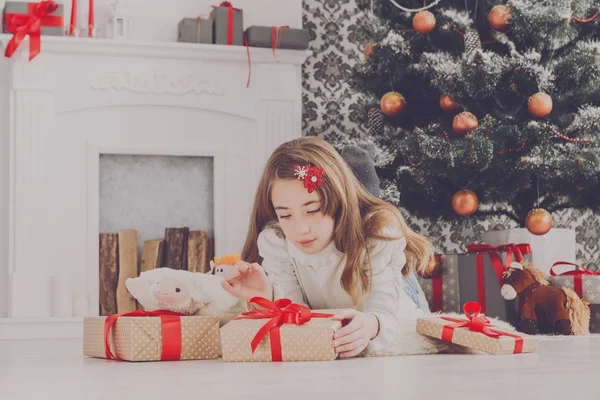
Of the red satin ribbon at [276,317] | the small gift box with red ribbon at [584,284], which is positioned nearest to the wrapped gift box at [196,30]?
the small gift box with red ribbon at [584,284]

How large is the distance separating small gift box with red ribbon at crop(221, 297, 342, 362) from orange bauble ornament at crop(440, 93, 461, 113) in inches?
78.8

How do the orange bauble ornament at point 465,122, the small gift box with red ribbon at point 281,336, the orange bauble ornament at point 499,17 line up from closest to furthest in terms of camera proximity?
the small gift box with red ribbon at point 281,336, the orange bauble ornament at point 465,122, the orange bauble ornament at point 499,17

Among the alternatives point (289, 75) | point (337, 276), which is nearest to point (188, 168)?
point (289, 75)

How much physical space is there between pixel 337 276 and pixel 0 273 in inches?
93.6

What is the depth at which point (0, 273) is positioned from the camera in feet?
13.0

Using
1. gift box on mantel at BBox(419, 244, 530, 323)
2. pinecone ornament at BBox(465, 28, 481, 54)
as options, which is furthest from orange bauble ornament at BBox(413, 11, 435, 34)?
gift box on mantel at BBox(419, 244, 530, 323)

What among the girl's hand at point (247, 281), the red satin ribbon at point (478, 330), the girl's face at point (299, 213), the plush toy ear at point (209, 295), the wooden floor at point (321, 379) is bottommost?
the wooden floor at point (321, 379)

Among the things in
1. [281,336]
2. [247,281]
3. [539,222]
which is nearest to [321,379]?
[281,336]

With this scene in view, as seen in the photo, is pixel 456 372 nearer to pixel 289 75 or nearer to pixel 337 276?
pixel 337 276

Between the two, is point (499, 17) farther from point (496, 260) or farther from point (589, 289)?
point (589, 289)

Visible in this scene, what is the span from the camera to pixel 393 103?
3.74 metres

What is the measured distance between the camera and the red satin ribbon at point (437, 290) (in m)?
3.41

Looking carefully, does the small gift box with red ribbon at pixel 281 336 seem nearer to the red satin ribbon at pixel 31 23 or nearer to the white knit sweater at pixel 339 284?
the white knit sweater at pixel 339 284

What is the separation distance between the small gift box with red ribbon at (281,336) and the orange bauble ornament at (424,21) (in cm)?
211
